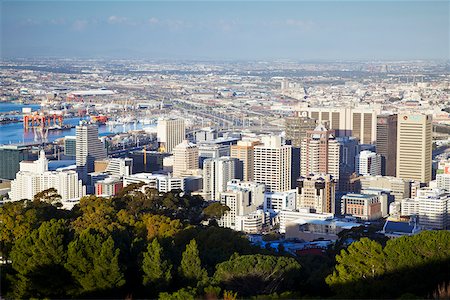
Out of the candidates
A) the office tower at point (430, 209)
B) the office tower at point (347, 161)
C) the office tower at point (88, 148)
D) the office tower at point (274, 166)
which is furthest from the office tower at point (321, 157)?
the office tower at point (88, 148)

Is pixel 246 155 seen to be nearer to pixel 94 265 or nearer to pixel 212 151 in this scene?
pixel 212 151

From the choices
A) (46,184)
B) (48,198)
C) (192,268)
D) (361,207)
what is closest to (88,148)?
(46,184)

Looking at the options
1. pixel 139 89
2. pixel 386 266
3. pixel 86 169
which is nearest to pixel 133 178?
pixel 86 169

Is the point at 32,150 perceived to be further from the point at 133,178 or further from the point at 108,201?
the point at 108,201

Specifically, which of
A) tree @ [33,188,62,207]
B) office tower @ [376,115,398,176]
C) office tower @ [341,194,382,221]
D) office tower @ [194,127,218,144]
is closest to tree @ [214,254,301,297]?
tree @ [33,188,62,207]

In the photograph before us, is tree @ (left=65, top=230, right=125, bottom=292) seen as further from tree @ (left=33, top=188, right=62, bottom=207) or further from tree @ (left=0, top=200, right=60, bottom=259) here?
tree @ (left=33, top=188, right=62, bottom=207)
